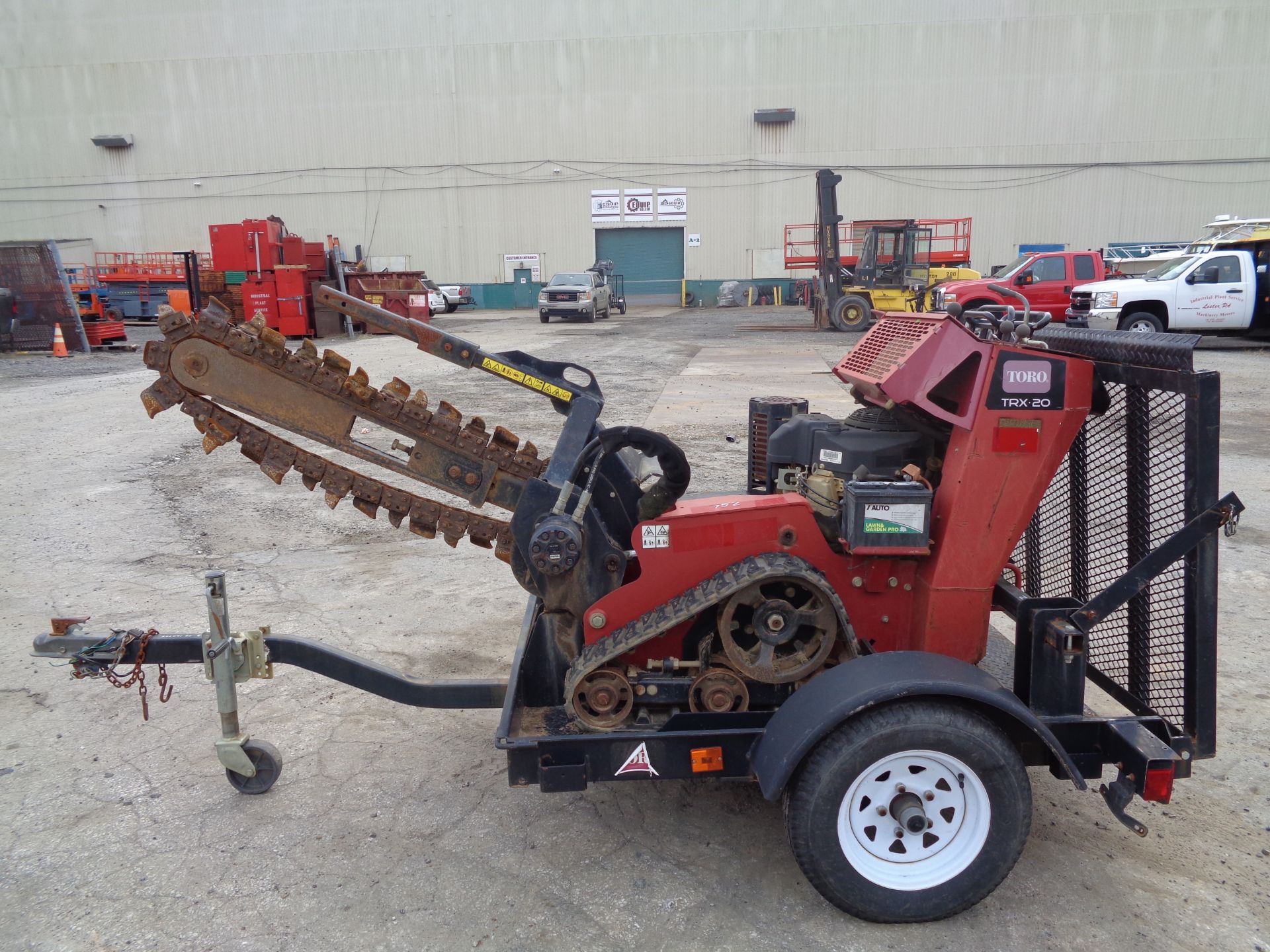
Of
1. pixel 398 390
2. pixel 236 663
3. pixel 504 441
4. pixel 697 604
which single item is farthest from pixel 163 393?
pixel 697 604

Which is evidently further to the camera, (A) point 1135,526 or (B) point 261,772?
(B) point 261,772

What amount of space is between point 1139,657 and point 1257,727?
1.47 metres

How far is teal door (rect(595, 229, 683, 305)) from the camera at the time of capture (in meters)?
40.9

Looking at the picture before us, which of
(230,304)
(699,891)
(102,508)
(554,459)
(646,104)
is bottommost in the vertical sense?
(699,891)

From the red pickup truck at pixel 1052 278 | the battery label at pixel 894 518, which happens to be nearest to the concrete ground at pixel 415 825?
the battery label at pixel 894 518

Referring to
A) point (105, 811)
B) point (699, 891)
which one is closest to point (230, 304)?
point (105, 811)

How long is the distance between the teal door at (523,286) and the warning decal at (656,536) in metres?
38.9

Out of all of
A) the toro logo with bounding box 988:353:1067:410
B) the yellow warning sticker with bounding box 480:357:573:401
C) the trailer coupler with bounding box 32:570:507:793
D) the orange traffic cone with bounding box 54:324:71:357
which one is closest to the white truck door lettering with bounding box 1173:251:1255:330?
the toro logo with bounding box 988:353:1067:410

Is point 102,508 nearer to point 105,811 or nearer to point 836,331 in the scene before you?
point 105,811

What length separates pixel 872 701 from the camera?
270 cm

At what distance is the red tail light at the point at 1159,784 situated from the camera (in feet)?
9.01

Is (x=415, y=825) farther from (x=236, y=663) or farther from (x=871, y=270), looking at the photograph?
(x=871, y=270)

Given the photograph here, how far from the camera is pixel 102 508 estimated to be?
7.88 metres

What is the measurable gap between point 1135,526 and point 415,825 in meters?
2.84
